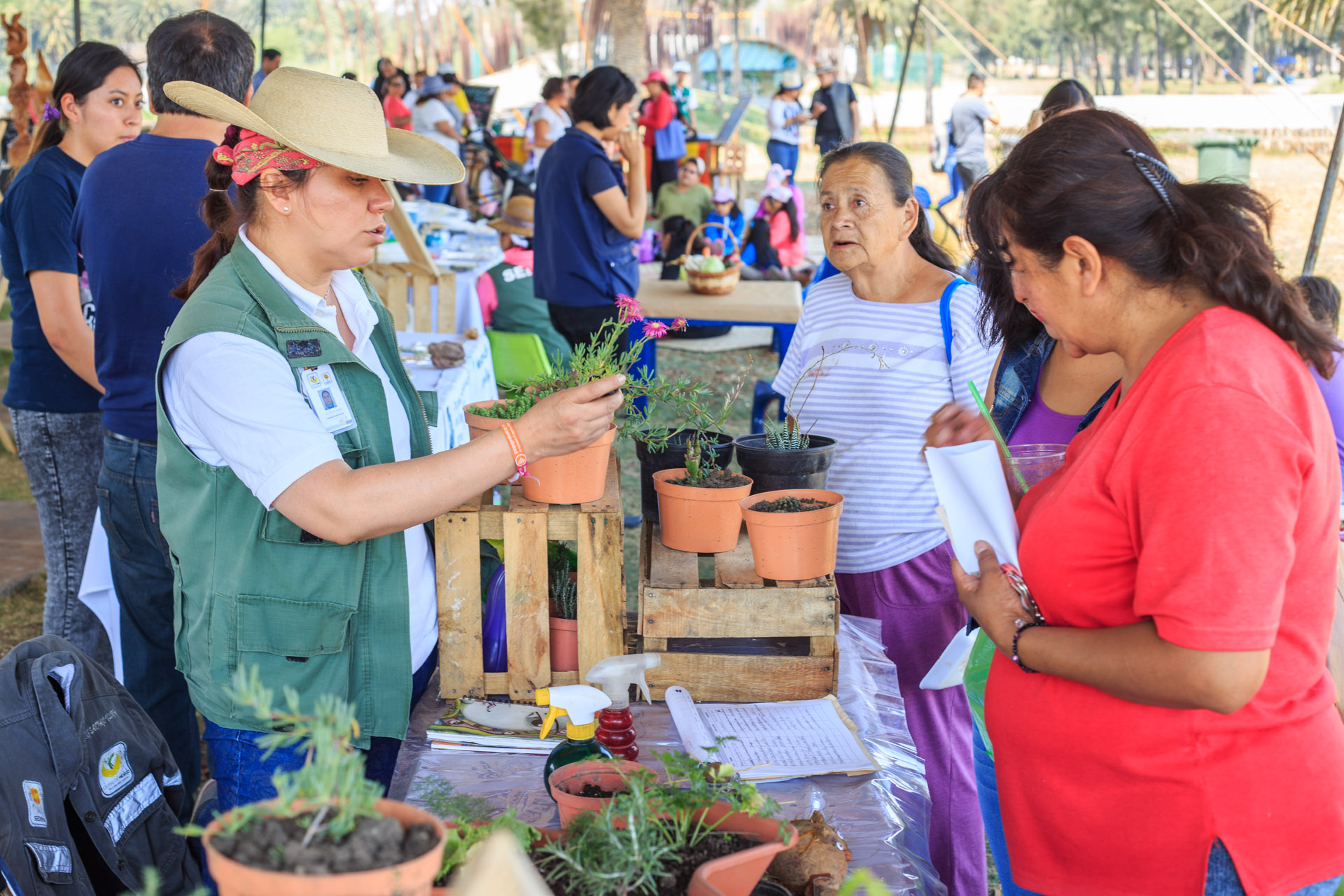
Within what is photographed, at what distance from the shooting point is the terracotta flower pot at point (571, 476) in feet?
5.30

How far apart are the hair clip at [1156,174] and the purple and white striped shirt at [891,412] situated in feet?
3.69

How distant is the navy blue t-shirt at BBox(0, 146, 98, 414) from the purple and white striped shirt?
185 centimetres

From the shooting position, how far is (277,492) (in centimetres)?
132

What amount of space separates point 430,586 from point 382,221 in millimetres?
609

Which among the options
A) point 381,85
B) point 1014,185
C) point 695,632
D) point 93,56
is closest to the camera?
point 1014,185

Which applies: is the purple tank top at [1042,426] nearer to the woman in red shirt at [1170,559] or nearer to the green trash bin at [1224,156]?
the woman in red shirt at [1170,559]

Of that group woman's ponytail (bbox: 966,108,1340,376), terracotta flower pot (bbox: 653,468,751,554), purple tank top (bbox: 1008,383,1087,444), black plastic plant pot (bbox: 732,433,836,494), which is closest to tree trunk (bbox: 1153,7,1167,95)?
purple tank top (bbox: 1008,383,1087,444)

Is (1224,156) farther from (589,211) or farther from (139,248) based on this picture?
(139,248)

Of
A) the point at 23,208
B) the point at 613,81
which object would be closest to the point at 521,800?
the point at 23,208

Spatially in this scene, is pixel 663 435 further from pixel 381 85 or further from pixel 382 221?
pixel 381 85

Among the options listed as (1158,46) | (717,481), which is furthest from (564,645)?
(1158,46)

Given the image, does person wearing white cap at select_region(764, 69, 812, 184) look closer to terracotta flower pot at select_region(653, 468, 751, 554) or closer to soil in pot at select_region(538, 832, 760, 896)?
terracotta flower pot at select_region(653, 468, 751, 554)

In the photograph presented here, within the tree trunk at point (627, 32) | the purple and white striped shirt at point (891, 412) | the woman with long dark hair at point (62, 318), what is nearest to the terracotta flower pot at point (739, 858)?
the purple and white striped shirt at point (891, 412)

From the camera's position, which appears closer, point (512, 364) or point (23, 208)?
point (23, 208)
